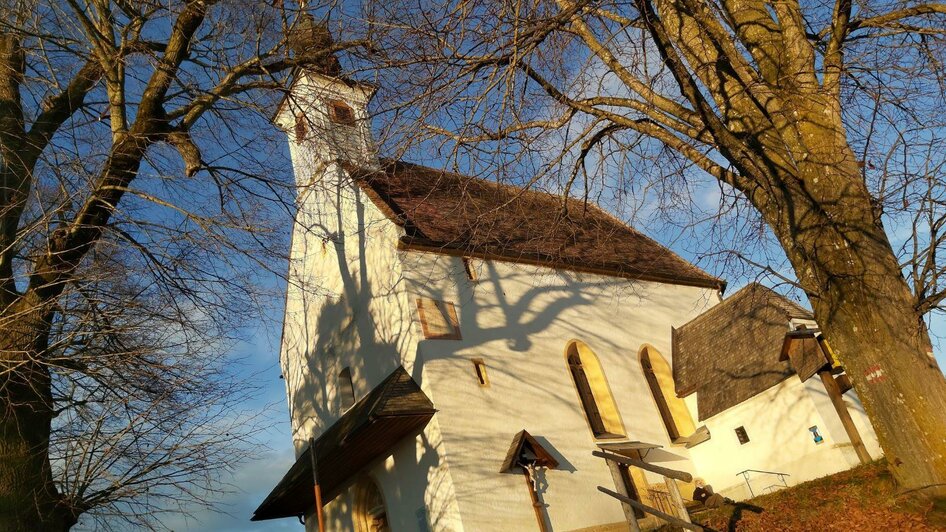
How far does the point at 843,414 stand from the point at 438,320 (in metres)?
8.38

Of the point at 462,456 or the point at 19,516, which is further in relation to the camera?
the point at 462,456

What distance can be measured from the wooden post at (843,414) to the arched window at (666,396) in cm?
446

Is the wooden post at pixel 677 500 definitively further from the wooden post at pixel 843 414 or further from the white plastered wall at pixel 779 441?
the white plastered wall at pixel 779 441

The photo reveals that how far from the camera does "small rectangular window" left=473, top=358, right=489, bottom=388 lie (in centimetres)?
1415

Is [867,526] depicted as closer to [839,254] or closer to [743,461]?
[839,254]

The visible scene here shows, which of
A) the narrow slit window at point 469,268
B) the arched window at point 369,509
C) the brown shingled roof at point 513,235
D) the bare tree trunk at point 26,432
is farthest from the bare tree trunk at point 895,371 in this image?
the arched window at point 369,509

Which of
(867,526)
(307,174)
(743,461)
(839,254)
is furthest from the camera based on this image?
(307,174)

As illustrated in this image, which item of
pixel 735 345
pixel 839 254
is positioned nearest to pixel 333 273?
pixel 735 345

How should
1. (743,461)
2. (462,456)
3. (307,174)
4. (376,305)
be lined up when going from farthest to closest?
1. (307,174)
2. (743,461)
3. (376,305)
4. (462,456)

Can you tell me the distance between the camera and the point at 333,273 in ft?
57.1

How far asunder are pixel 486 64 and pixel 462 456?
8.24 meters

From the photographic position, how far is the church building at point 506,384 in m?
13.1

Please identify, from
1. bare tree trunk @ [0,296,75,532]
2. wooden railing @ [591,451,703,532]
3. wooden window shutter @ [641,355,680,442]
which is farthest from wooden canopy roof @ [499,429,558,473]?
bare tree trunk @ [0,296,75,532]

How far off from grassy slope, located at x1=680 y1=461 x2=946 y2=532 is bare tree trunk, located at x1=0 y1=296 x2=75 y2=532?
27.4 feet
